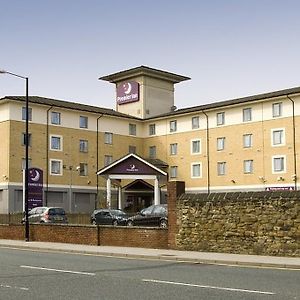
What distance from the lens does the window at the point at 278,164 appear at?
61656 mm

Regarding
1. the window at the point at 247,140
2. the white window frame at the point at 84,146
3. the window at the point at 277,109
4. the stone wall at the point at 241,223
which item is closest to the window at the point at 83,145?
the white window frame at the point at 84,146

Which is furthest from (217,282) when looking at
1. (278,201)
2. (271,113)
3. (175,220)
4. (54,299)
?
(271,113)

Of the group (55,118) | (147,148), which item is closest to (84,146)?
(55,118)

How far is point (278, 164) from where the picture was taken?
62.1 meters

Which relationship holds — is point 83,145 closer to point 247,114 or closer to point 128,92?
point 128,92

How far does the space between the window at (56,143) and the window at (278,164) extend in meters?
24.2

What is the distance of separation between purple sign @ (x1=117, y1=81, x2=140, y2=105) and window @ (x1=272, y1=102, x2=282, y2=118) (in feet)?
74.7

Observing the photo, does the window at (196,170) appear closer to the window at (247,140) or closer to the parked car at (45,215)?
the window at (247,140)

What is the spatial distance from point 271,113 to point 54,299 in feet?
180

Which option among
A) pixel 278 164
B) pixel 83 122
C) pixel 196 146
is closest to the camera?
pixel 278 164

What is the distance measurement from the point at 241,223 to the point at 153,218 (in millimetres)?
15476

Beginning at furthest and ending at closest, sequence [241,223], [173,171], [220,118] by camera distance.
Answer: [173,171] → [220,118] → [241,223]

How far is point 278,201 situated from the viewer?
20125mm

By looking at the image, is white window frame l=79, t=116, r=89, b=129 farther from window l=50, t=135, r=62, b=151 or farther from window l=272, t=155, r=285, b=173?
window l=272, t=155, r=285, b=173
